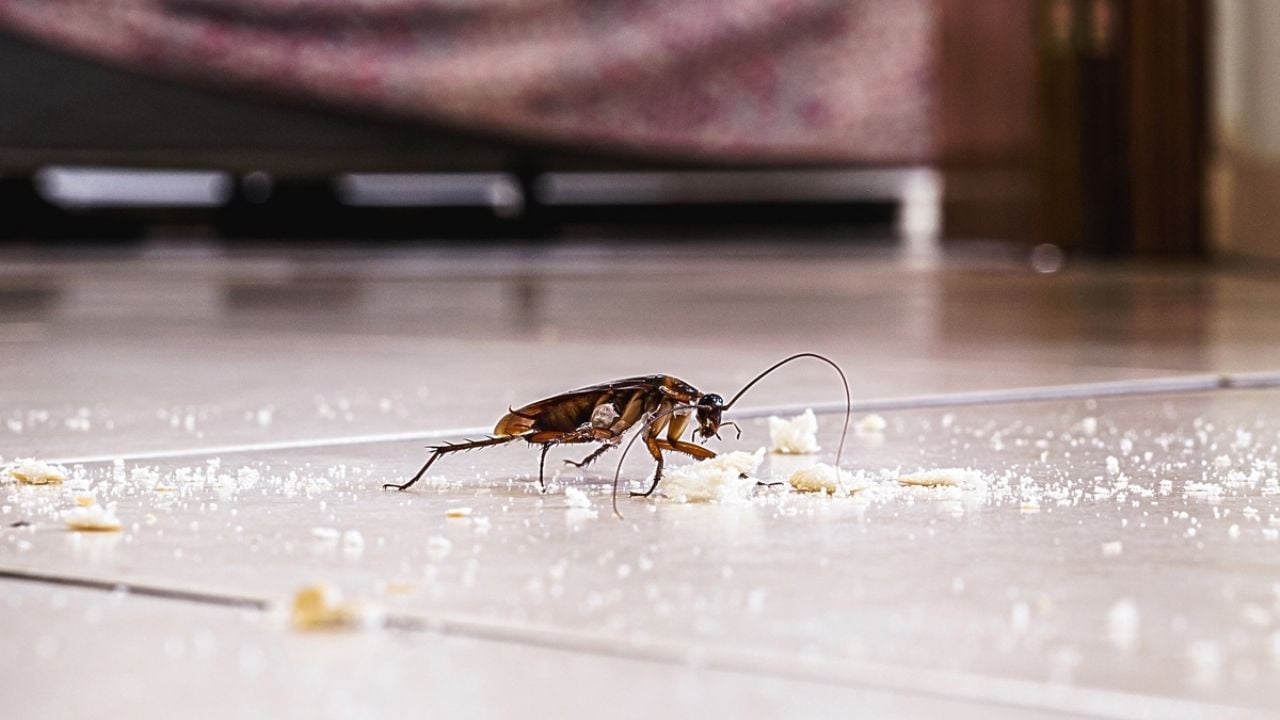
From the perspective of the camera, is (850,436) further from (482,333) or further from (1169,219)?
(1169,219)

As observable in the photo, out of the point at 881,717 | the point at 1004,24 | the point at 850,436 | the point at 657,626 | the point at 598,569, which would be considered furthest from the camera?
the point at 1004,24

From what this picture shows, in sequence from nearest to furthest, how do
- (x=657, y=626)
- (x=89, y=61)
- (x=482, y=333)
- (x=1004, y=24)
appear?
(x=657, y=626) < (x=482, y=333) < (x=1004, y=24) < (x=89, y=61)

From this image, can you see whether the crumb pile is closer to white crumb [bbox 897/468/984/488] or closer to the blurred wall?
white crumb [bbox 897/468/984/488]

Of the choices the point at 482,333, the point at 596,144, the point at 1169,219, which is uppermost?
the point at 596,144

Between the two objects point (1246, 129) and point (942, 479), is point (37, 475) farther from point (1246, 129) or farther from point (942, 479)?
point (1246, 129)

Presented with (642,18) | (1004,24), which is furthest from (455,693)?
(642,18)

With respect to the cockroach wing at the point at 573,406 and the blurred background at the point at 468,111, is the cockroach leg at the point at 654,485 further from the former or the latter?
the blurred background at the point at 468,111

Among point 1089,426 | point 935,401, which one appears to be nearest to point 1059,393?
point 935,401

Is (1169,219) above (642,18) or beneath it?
beneath
